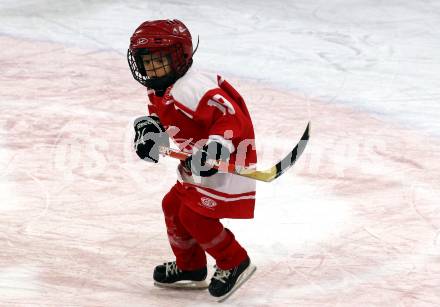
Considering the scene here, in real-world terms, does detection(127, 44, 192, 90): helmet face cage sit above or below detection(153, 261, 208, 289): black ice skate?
above

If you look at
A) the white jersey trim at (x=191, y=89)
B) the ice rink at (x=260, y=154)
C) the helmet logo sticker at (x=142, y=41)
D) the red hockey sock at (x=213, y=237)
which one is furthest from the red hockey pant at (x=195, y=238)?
the helmet logo sticker at (x=142, y=41)

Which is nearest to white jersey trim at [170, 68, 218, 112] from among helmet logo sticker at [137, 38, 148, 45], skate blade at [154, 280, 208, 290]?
helmet logo sticker at [137, 38, 148, 45]

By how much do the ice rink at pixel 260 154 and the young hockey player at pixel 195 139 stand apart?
0.23m

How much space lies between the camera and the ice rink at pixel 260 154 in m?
3.80

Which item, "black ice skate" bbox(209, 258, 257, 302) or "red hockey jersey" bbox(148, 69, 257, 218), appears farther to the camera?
"black ice skate" bbox(209, 258, 257, 302)

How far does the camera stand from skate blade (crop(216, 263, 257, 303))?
3588mm

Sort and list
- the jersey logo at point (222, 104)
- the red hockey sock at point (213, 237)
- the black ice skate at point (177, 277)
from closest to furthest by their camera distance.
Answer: the jersey logo at point (222, 104) < the red hockey sock at point (213, 237) < the black ice skate at point (177, 277)

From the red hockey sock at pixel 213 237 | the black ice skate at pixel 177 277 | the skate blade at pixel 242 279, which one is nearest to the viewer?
the red hockey sock at pixel 213 237

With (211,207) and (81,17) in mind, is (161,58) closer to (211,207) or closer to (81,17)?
(211,207)

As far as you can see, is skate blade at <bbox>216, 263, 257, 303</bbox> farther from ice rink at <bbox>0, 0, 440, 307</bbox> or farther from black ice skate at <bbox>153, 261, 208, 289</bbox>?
black ice skate at <bbox>153, 261, 208, 289</bbox>

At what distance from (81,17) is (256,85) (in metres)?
2.42

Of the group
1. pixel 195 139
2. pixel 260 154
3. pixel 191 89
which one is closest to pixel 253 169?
pixel 195 139

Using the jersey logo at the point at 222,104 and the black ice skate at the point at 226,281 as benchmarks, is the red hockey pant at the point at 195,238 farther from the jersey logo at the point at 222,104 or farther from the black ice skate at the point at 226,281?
the jersey logo at the point at 222,104

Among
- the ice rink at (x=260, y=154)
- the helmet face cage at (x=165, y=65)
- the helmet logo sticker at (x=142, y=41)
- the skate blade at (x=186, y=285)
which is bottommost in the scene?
the ice rink at (x=260, y=154)
